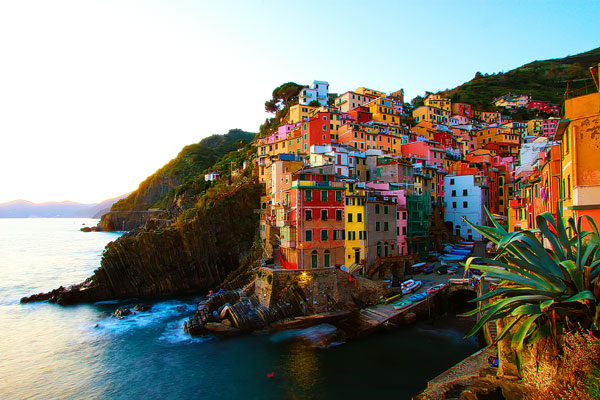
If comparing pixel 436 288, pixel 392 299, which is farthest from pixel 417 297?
pixel 436 288

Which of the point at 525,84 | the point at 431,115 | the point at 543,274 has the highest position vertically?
the point at 525,84

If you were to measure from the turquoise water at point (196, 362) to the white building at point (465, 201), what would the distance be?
22.7 metres

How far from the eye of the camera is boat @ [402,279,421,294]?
3516 cm

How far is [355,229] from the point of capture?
38094 mm

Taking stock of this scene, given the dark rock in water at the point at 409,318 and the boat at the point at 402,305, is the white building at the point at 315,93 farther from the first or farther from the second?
the dark rock in water at the point at 409,318

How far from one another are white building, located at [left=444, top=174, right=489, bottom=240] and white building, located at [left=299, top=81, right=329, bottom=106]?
38518mm

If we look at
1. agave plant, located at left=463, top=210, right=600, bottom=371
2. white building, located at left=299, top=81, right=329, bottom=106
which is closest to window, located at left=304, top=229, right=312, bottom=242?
agave plant, located at left=463, top=210, right=600, bottom=371

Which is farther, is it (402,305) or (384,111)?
(384,111)

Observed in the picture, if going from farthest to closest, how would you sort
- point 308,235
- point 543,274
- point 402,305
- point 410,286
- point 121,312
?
1. point 121,312
2. point 308,235
3. point 410,286
4. point 402,305
5. point 543,274

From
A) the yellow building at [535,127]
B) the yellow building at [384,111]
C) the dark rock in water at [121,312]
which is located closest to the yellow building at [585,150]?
the dark rock in water at [121,312]

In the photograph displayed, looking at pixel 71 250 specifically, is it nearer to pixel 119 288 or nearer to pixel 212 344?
pixel 119 288

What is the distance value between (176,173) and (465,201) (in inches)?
4183

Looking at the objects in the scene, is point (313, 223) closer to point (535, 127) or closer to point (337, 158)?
point (337, 158)

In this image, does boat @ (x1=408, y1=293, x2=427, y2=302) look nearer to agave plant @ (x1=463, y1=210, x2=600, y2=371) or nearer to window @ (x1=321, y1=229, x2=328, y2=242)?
window @ (x1=321, y1=229, x2=328, y2=242)
